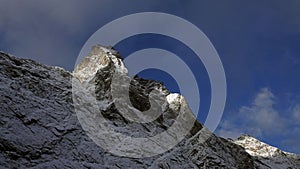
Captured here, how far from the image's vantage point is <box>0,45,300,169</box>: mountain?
27359 millimetres

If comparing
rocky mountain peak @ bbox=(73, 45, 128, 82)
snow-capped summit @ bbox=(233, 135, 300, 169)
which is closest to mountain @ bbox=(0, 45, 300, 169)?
rocky mountain peak @ bbox=(73, 45, 128, 82)

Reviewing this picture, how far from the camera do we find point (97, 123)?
3384 cm

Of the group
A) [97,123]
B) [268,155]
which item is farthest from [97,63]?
[268,155]

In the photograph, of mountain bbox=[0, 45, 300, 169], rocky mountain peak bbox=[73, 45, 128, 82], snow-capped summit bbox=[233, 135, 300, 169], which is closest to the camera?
mountain bbox=[0, 45, 300, 169]

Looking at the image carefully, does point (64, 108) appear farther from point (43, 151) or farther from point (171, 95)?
point (171, 95)

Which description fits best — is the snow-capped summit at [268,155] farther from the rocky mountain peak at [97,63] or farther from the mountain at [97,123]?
the rocky mountain peak at [97,63]

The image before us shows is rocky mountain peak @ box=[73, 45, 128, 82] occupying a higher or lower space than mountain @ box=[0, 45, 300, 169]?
higher

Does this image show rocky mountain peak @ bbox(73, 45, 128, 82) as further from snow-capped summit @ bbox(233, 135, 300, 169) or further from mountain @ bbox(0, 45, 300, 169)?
snow-capped summit @ bbox(233, 135, 300, 169)

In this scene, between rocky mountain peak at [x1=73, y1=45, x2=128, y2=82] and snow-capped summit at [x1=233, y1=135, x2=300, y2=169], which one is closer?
rocky mountain peak at [x1=73, y1=45, x2=128, y2=82]

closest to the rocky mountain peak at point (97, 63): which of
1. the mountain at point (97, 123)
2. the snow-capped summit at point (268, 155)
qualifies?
the mountain at point (97, 123)

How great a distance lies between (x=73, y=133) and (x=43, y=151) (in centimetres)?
420

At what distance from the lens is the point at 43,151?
2664cm

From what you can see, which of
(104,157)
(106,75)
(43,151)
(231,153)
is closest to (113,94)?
(106,75)

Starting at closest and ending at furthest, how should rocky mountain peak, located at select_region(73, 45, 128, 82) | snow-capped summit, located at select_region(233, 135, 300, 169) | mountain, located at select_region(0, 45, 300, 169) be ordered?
mountain, located at select_region(0, 45, 300, 169), rocky mountain peak, located at select_region(73, 45, 128, 82), snow-capped summit, located at select_region(233, 135, 300, 169)
